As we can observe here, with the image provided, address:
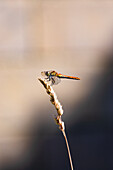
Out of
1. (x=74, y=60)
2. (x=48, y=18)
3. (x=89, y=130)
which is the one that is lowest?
(x=89, y=130)

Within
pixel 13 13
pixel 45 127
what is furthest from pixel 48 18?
pixel 45 127

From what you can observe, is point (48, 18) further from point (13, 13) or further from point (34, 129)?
point (34, 129)

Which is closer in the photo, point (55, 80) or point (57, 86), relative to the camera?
point (55, 80)

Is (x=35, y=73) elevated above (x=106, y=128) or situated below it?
above

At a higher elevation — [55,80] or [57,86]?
[55,80]

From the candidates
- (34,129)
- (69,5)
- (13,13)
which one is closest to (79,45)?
(69,5)

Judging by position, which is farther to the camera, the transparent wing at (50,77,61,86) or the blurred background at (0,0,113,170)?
the blurred background at (0,0,113,170)

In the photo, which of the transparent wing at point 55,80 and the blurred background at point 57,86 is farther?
the blurred background at point 57,86
